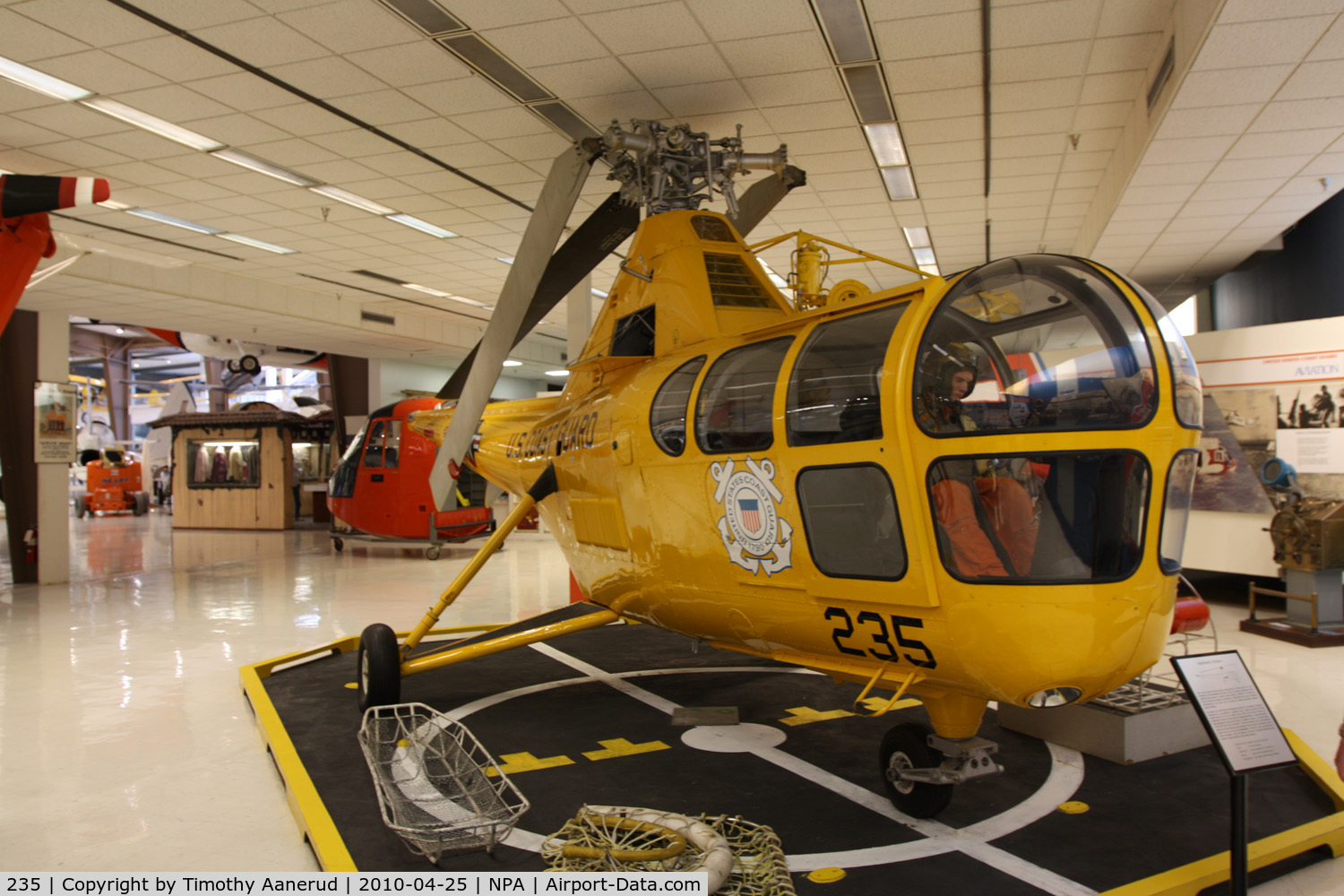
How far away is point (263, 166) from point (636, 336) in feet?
17.9

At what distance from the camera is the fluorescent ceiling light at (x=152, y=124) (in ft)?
23.1

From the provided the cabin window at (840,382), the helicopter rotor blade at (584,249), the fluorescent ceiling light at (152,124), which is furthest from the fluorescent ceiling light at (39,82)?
the cabin window at (840,382)

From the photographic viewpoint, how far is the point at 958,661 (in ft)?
10.5

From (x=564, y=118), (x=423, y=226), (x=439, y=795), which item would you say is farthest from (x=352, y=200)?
(x=439, y=795)

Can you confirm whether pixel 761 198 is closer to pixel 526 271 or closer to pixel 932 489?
pixel 526 271

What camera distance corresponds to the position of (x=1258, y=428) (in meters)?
9.16

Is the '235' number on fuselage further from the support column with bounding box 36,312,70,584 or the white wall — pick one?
the white wall

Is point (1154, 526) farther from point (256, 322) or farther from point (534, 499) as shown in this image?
point (256, 322)

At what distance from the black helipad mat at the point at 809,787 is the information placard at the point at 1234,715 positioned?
2.21 ft

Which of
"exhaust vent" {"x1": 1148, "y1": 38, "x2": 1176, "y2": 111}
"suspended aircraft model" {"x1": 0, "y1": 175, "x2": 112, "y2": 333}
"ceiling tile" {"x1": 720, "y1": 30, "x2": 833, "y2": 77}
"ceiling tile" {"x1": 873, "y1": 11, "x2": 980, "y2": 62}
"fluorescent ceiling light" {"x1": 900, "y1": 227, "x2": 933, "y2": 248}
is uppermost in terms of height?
"ceiling tile" {"x1": 720, "y1": 30, "x2": 833, "y2": 77}

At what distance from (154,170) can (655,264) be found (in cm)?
629

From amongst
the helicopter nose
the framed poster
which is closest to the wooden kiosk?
the framed poster

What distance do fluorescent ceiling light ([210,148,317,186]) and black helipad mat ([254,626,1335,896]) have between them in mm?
5163

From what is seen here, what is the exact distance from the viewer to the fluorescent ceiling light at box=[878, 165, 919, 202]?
8.89m
